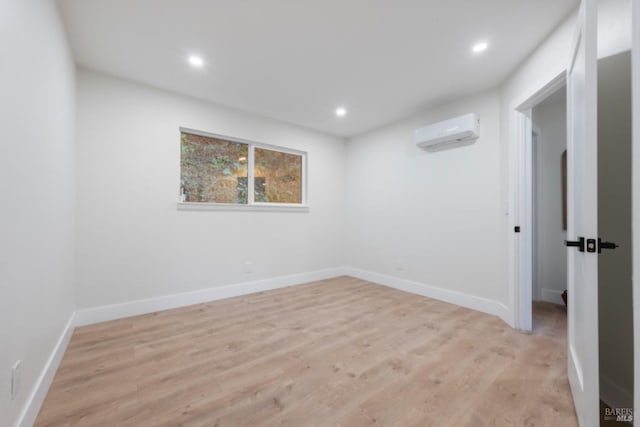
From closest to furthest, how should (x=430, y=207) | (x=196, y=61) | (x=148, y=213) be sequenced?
(x=196, y=61) → (x=148, y=213) → (x=430, y=207)

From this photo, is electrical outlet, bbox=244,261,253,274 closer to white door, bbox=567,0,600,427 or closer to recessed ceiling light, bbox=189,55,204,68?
recessed ceiling light, bbox=189,55,204,68

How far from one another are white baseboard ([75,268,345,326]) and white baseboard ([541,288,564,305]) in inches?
123

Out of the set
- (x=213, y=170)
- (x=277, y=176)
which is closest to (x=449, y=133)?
(x=277, y=176)

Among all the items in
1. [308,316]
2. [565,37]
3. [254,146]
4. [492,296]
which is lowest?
[308,316]

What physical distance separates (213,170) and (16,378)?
8.49 feet

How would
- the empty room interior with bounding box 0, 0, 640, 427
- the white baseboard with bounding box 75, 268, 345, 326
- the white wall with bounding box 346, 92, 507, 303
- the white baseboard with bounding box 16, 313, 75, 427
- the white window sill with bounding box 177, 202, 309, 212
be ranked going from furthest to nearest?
the white window sill with bounding box 177, 202, 309, 212 < the white wall with bounding box 346, 92, 507, 303 < the white baseboard with bounding box 75, 268, 345, 326 < the empty room interior with bounding box 0, 0, 640, 427 < the white baseboard with bounding box 16, 313, 75, 427

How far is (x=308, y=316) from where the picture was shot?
2.77 m

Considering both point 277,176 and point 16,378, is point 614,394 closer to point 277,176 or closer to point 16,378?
point 16,378

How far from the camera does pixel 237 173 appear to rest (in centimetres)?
360

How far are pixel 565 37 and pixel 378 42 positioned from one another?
51.8 inches

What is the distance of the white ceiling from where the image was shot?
1.80 meters

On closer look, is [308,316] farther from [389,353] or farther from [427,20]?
[427,20]

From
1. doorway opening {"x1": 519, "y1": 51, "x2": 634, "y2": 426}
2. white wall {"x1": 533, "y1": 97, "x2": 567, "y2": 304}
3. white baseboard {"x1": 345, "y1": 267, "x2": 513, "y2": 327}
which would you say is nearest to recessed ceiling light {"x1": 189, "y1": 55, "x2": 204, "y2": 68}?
doorway opening {"x1": 519, "y1": 51, "x2": 634, "y2": 426}

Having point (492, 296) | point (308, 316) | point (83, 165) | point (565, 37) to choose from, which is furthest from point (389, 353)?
point (83, 165)
